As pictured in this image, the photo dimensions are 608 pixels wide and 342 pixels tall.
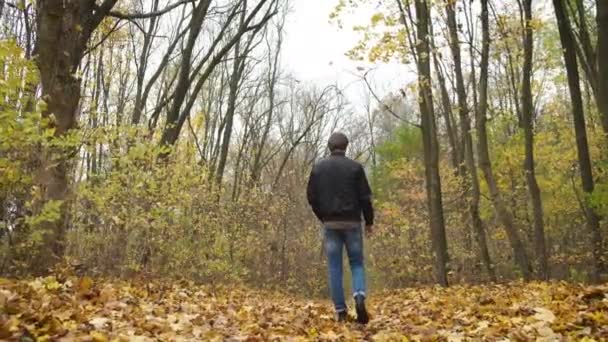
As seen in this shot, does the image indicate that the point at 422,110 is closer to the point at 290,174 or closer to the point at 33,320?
the point at 33,320

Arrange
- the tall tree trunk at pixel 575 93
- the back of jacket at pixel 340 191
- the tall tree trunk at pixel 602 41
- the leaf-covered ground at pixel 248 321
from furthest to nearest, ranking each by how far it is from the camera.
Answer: the tall tree trunk at pixel 575 93, the tall tree trunk at pixel 602 41, the back of jacket at pixel 340 191, the leaf-covered ground at pixel 248 321

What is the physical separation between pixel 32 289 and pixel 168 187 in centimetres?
620

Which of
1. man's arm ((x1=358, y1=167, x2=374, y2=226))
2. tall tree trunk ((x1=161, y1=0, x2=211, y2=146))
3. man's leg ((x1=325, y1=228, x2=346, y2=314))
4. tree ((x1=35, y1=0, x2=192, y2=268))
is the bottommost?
man's leg ((x1=325, y1=228, x2=346, y2=314))

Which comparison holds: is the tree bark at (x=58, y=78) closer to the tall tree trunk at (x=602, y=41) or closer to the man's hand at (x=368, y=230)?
the man's hand at (x=368, y=230)

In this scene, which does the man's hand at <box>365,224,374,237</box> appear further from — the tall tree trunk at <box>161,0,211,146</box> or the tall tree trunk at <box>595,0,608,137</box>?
the tall tree trunk at <box>161,0,211,146</box>

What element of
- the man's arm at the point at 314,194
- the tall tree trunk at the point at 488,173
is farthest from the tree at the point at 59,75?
the tall tree trunk at the point at 488,173

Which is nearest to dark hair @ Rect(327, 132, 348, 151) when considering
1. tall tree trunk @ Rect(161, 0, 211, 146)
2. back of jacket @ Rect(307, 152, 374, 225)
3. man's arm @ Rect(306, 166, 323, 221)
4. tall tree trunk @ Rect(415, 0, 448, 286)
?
back of jacket @ Rect(307, 152, 374, 225)

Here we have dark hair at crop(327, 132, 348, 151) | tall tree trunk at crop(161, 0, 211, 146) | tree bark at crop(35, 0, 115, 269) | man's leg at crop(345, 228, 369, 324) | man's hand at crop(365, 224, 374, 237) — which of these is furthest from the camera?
tall tree trunk at crop(161, 0, 211, 146)

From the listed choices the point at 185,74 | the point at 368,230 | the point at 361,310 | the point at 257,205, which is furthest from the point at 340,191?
the point at 257,205

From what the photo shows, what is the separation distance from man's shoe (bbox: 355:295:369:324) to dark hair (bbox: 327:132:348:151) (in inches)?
66.3

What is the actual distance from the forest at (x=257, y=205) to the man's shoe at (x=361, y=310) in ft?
0.42

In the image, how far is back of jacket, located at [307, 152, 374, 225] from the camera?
6.48 m

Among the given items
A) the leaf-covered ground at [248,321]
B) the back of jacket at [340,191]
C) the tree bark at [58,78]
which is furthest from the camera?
the tree bark at [58,78]

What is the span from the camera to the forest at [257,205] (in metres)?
5.31
